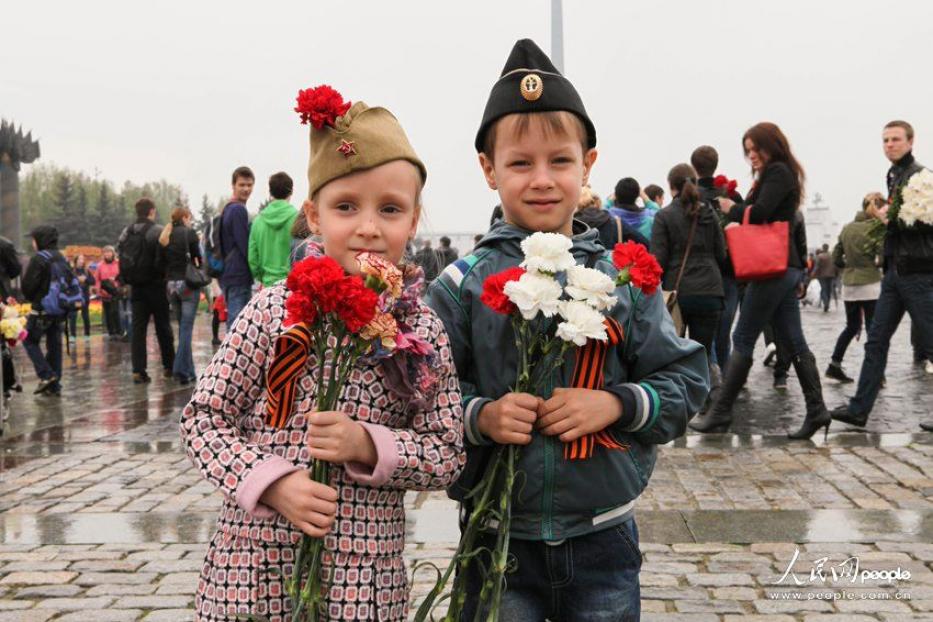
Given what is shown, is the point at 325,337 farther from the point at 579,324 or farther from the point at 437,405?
the point at 579,324

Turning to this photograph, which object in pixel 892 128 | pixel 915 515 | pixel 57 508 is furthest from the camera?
pixel 892 128

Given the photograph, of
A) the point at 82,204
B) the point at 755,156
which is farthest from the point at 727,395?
the point at 82,204

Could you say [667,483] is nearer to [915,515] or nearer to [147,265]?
[915,515]

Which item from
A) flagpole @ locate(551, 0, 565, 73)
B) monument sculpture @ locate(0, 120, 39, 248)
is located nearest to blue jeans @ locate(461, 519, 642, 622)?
flagpole @ locate(551, 0, 565, 73)

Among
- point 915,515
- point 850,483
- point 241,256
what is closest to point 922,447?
point 850,483

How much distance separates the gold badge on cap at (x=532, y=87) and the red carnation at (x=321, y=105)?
1.46ft

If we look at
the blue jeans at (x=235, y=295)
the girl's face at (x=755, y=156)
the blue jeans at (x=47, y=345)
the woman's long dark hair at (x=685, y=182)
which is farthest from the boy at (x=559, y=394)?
the blue jeans at (x=47, y=345)

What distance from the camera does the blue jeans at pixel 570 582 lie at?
7.82 feet

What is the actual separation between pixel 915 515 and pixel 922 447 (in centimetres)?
195

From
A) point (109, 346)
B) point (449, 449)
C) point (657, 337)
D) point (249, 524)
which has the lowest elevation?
point (109, 346)

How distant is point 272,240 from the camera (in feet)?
33.2

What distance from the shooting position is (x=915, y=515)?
5285 millimetres

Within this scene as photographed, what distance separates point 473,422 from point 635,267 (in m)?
0.49

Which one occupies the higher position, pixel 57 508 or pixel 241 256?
pixel 241 256
